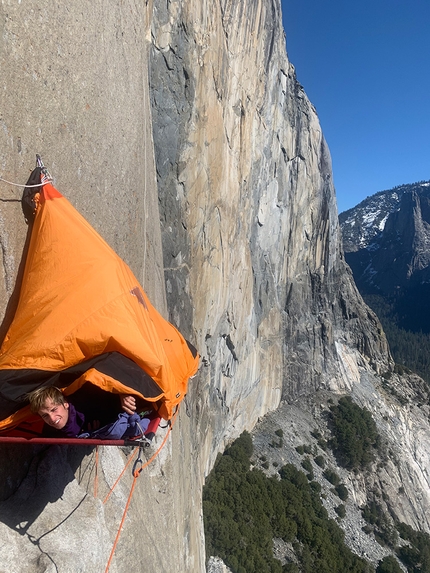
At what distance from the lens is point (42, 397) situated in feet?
12.0

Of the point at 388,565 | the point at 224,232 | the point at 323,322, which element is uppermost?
the point at 224,232

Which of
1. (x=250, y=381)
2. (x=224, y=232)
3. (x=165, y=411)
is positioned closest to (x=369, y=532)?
(x=250, y=381)

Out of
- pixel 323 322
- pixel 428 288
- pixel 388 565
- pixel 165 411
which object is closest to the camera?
pixel 165 411

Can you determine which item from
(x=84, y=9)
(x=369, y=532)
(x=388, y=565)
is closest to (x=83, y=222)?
(x=84, y=9)

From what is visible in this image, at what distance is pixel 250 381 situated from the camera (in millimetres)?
28672

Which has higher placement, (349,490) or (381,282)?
(381,282)

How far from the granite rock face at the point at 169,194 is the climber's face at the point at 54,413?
→ 870 mm

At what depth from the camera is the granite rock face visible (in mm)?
4434

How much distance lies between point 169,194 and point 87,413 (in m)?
9.51

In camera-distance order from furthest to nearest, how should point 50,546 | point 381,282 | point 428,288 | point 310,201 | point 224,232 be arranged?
point 381,282
point 428,288
point 310,201
point 224,232
point 50,546

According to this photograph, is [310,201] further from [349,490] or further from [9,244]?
[9,244]

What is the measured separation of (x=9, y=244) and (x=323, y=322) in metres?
→ 40.7

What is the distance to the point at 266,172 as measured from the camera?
27.2 metres

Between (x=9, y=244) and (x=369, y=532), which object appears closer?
(x=9, y=244)
